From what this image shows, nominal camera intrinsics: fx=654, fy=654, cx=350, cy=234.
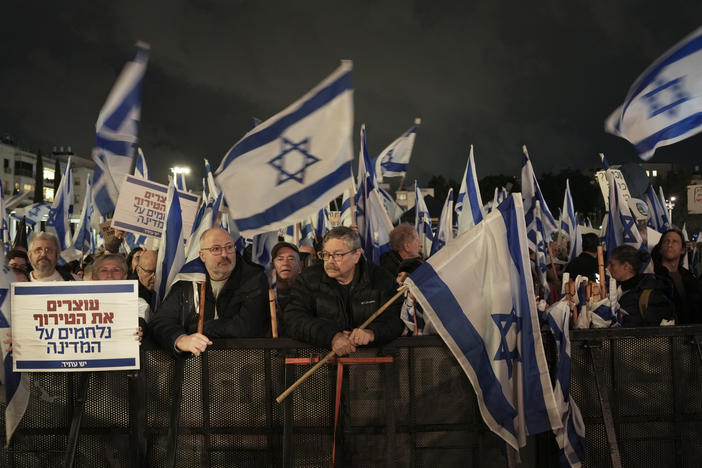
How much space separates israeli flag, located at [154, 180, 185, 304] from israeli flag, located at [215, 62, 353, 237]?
2.66ft

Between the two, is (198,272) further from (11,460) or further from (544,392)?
(544,392)

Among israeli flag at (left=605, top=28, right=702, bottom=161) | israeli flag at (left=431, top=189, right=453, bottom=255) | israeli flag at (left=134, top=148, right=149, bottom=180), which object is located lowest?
israeli flag at (left=431, top=189, right=453, bottom=255)

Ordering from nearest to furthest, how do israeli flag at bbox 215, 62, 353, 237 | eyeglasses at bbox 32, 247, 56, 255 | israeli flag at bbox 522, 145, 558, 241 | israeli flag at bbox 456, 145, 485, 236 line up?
israeli flag at bbox 215, 62, 353, 237
eyeglasses at bbox 32, 247, 56, 255
israeli flag at bbox 522, 145, 558, 241
israeli flag at bbox 456, 145, 485, 236

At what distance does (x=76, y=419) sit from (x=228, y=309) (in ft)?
3.91

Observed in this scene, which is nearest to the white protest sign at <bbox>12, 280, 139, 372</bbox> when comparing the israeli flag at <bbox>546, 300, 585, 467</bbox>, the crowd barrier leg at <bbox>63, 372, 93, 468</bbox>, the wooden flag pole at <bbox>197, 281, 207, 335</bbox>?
the crowd barrier leg at <bbox>63, 372, 93, 468</bbox>

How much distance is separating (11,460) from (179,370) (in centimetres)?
129

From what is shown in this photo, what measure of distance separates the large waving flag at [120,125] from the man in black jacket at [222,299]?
3.63 metres

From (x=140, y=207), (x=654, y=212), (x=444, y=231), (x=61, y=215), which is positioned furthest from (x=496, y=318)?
(x=61, y=215)

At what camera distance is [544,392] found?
13.8 ft

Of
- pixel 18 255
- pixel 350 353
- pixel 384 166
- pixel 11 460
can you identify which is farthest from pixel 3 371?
pixel 384 166

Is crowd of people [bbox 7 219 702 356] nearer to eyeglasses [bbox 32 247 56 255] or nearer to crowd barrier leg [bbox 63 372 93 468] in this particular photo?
crowd barrier leg [bbox 63 372 93 468]

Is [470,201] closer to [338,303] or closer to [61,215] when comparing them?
[338,303]

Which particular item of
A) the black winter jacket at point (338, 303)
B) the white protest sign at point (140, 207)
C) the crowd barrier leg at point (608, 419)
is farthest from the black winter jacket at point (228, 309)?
the white protest sign at point (140, 207)

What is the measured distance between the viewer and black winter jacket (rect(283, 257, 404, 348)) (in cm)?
423
